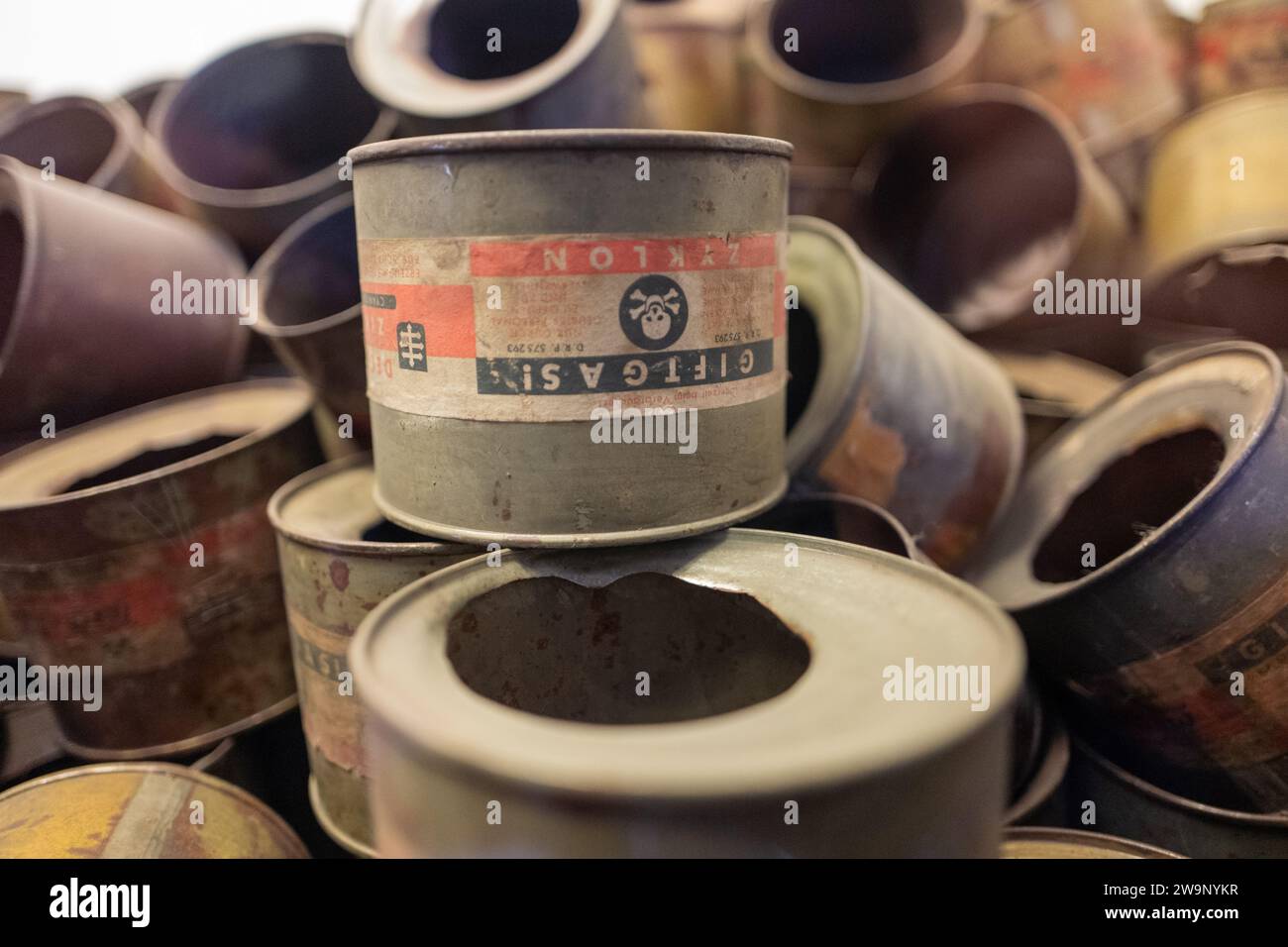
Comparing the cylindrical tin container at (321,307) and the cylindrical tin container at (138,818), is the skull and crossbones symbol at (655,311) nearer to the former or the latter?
the cylindrical tin container at (321,307)

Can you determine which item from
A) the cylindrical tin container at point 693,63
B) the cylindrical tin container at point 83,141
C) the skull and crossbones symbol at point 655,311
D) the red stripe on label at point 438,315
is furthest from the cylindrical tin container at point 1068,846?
the cylindrical tin container at point 83,141

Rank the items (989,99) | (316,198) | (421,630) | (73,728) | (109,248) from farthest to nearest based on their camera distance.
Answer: (989,99) → (316,198) → (109,248) → (73,728) → (421,630)

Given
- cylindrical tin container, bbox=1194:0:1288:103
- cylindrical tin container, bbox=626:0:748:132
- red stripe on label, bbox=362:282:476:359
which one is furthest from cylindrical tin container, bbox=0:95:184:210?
cylindrical tin container, bbox=1194:0:1288:103

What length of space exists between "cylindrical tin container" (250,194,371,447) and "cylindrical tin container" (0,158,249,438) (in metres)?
0.33

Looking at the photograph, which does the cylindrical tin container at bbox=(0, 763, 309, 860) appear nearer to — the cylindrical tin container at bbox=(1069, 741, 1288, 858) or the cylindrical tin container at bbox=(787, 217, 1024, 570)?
the cylindrical tin container at bbox=(787, 217, 1024, 570)

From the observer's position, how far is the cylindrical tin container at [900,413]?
1946 mm

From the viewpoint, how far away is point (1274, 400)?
5.50ft

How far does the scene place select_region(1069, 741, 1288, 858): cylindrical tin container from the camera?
1763 mm

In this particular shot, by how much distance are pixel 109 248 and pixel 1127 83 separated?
317cm

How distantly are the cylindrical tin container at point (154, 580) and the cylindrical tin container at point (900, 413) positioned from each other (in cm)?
126

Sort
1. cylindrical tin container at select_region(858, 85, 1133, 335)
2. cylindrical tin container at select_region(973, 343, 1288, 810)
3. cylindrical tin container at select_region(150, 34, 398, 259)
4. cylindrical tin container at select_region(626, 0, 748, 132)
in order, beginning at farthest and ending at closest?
cylindrical tin container at select_region(626, 0, 748, 132)
cylindrical tin container at select_region(858, 85, 1133, 335)
cylindrical tin container at select_region(150, 34, 398, 259)
cylindrical tin container at select_region(973, 343, 1288, 810)

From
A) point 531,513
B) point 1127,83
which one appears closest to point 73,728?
point 531,513

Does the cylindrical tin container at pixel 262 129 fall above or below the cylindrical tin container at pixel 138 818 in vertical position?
above
